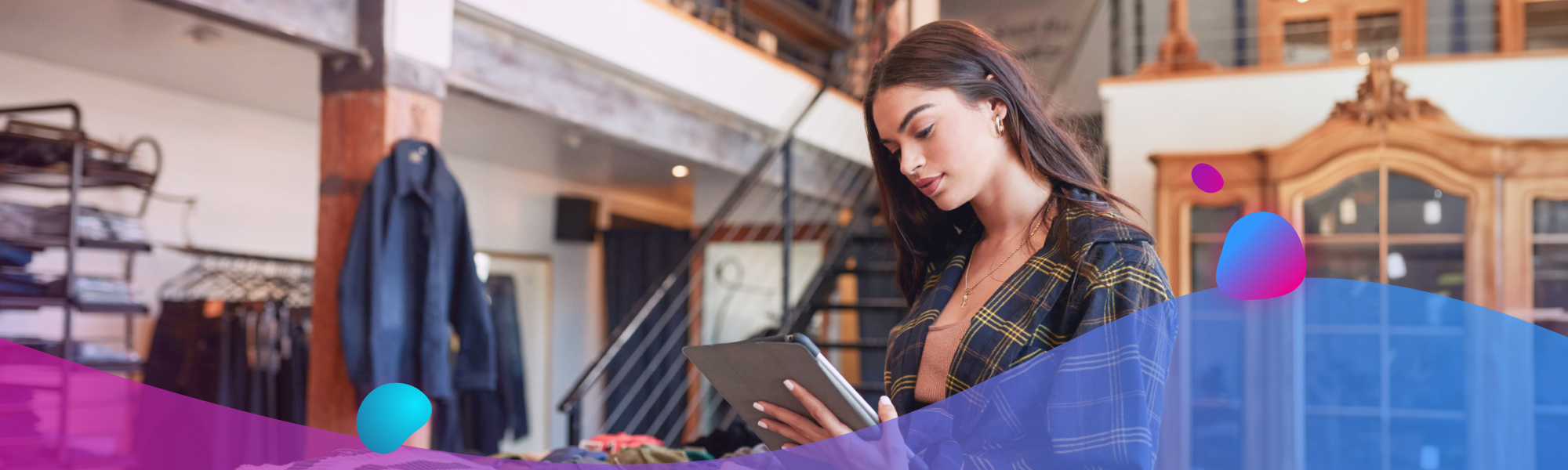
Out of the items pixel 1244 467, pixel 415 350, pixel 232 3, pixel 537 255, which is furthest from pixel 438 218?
pixel 537 255

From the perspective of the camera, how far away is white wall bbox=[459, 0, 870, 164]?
3.14 meters

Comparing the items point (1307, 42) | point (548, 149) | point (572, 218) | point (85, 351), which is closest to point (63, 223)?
point (85, 351)

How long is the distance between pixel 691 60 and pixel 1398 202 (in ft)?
9.41

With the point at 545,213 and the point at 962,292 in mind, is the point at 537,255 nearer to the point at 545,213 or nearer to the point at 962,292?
the point at 545,213

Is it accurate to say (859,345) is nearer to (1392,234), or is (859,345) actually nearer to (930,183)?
(1392,234)

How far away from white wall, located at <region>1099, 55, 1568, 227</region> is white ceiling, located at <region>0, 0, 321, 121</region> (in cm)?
317

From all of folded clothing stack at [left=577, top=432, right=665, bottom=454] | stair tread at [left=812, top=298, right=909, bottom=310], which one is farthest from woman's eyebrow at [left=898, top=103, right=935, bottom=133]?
stair tread at [left=812, top=298, right=909, bottom=310]

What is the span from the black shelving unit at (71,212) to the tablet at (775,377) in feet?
7.55

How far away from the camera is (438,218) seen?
248 cm

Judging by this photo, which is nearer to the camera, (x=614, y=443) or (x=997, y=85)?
(x=997, y=85)

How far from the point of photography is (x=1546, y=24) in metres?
4.91

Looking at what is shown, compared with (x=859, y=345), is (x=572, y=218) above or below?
above

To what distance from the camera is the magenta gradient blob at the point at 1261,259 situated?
861 mm

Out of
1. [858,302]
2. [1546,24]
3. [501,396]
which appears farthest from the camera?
[501,396]
